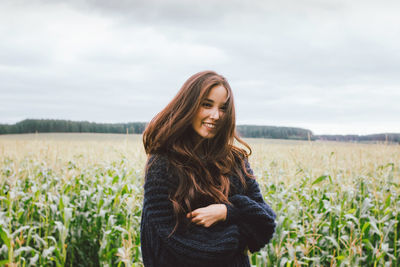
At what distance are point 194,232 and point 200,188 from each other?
0.24m

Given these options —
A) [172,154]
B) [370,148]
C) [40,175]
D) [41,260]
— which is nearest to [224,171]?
[172,154]

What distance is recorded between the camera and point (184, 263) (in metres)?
1.56

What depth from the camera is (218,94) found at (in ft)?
5.99

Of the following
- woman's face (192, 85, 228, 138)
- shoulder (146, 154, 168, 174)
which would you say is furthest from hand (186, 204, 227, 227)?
woman's face (192, 85, 228, 138)

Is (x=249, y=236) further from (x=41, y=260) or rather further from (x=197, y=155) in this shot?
(x=41, y=260)

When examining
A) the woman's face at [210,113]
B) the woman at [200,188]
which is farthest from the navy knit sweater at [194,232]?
the woman's face at [210,113]

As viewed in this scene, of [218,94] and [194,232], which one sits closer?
[194,232]

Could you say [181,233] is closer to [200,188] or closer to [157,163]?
[200,188]

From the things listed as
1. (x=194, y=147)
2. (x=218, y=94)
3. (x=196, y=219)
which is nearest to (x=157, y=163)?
(x=194, y=147)

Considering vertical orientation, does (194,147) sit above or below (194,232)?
above

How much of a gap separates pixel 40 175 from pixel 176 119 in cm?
530

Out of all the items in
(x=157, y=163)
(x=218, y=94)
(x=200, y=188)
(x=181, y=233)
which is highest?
(x=218, y=94)

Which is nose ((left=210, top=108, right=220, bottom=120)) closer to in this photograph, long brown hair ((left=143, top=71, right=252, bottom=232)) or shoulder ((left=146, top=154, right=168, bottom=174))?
long brown hair ((left=143, top=71, right=252, bottom=232))

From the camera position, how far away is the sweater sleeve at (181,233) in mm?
1494
